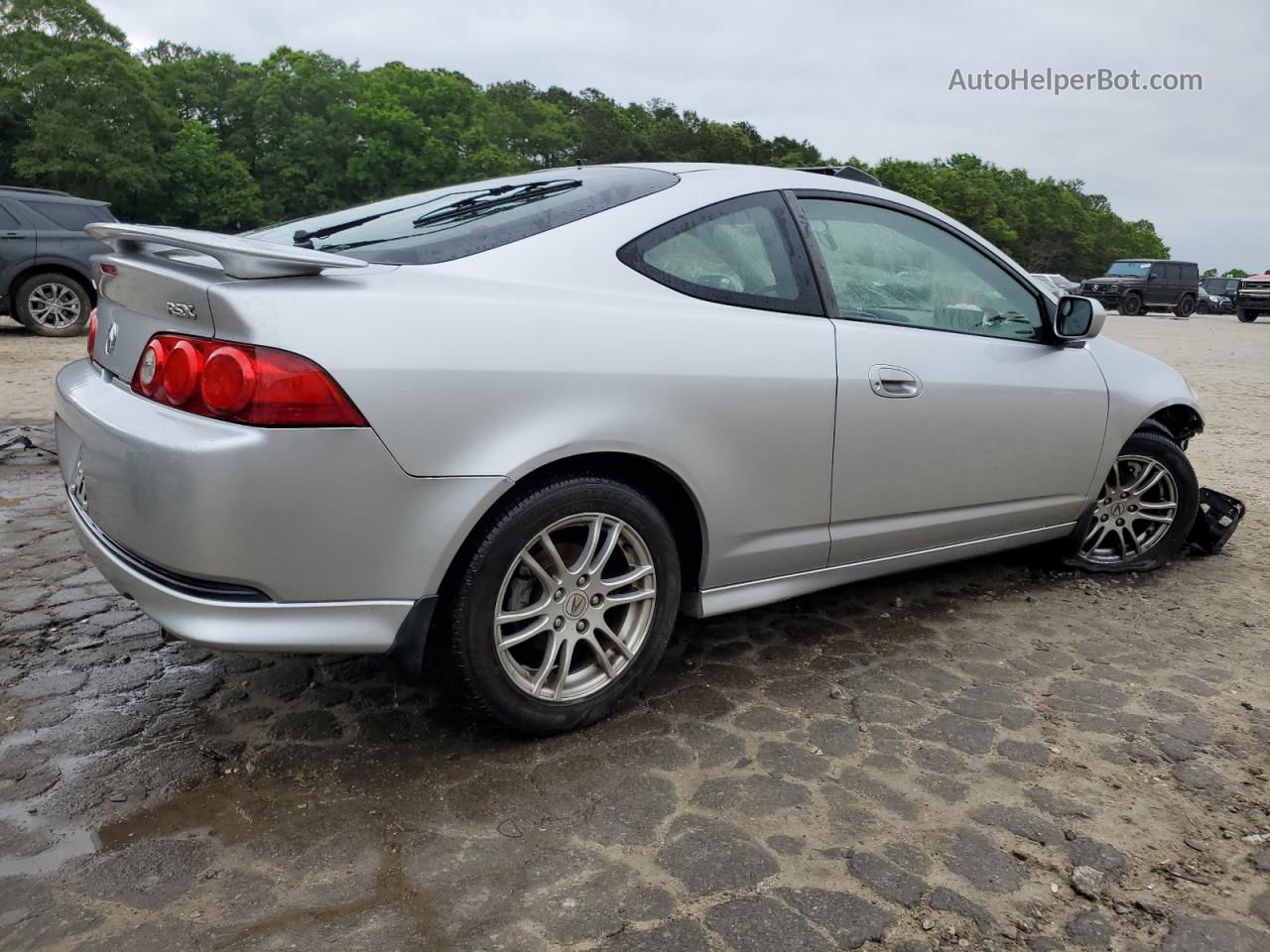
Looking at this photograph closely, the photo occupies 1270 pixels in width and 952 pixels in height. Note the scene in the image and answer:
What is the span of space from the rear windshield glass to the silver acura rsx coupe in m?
0.02

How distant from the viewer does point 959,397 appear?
3318mm

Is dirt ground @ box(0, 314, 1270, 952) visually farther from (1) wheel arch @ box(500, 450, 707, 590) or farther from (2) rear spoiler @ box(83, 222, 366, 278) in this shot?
(2) rear spoiler @ box(83, 222, 366, 278)

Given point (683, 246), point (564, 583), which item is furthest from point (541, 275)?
point (564, 583)

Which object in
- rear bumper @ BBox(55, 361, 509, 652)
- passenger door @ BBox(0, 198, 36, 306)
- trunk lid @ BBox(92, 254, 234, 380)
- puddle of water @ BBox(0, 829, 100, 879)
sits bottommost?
puddle of water @ BBox(0, 829, 100, 879)

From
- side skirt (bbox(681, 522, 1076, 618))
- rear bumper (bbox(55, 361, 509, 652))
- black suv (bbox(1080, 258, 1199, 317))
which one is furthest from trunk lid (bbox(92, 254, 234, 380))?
black suv (bbox(1080, 258, 1199, 317))

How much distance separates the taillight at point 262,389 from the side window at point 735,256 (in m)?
0.95

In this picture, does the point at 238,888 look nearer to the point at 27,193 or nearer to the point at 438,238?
the point at 438,238

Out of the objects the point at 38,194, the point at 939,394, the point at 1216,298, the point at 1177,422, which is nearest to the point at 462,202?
the point at 939,394

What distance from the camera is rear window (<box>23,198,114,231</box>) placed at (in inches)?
460

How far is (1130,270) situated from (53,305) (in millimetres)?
31714

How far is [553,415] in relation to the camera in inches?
96.0

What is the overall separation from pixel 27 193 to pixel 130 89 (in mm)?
32642

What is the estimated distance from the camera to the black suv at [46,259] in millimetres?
11477

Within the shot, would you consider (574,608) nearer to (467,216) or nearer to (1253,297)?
(467,216)
